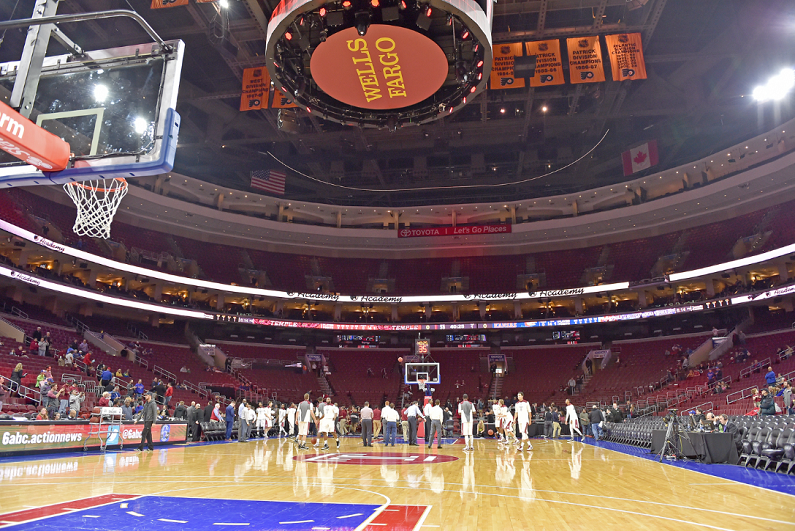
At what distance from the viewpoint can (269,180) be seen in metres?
34.1

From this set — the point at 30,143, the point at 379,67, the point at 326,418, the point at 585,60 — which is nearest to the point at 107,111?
the point at 30,143

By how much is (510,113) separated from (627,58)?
985cm

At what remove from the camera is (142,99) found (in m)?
5.55

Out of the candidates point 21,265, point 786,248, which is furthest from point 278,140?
point 786,248

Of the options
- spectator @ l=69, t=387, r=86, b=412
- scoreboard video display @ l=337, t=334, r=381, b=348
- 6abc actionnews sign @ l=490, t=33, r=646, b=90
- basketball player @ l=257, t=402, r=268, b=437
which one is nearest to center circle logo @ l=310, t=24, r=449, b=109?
6abc actionnews sign @ l=490, t=33, r=646, b=90

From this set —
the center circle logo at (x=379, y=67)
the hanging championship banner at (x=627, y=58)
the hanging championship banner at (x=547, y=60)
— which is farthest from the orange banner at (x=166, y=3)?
the hanging championship banner at (x=627, y=58)

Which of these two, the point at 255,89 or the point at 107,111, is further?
the point at 255,89

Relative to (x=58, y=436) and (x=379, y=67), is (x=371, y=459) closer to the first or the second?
(x=58, y=436)

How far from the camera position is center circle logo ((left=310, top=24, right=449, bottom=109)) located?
11.2 meters

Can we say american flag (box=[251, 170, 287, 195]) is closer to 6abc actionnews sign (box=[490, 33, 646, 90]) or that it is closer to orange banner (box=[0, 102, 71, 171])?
6abc actionnews sign (box=[490, 33, 646, 90])

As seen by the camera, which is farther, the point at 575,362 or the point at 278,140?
the point at 575,362

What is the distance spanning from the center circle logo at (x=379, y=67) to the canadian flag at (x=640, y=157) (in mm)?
24246

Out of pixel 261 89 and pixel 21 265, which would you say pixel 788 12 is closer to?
pixel 261 89

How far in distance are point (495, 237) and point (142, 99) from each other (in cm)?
3543
